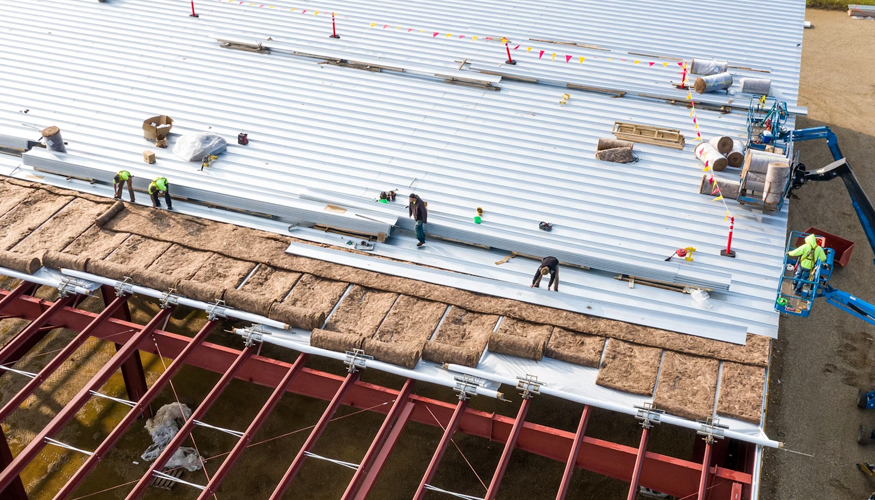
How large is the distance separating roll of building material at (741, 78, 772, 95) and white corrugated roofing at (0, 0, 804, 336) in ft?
2.82

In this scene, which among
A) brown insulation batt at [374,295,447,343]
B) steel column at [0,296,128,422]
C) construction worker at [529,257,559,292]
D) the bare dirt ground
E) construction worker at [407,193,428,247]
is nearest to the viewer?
Result: steel column at [0,296,128,422]

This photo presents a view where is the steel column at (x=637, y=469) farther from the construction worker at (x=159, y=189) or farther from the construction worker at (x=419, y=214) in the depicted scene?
the construction worker at (x=159, y=189)

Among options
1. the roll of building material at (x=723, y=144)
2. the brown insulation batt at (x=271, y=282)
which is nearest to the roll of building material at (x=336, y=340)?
the brown insulation batt at (x=271, y=282)

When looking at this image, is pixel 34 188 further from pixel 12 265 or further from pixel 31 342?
pixel 31 342

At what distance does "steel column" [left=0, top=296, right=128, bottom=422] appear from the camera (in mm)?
14558

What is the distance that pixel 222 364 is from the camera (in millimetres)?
16750

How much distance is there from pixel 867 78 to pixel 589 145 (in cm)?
2445

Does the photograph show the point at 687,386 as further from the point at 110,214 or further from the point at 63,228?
the point at 63,228

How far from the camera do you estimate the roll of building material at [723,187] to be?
2072cm

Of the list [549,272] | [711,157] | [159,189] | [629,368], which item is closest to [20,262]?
[159,189]

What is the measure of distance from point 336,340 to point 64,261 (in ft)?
25.8

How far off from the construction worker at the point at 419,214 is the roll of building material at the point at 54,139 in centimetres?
1195

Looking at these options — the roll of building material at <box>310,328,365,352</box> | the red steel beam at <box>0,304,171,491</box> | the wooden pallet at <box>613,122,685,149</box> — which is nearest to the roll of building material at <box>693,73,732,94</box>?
the wooden pallet at <box>613,122,685,149</box>

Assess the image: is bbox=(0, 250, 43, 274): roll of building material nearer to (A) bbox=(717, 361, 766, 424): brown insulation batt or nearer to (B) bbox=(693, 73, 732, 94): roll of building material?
(A) bbox=(717, 361, 766, 424): brown insulation batt
